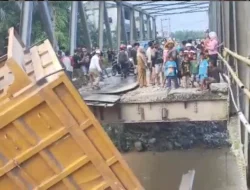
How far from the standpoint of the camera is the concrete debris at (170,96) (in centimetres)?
959

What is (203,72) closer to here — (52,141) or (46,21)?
(52,141)

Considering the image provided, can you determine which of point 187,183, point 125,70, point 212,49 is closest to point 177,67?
point 212,49

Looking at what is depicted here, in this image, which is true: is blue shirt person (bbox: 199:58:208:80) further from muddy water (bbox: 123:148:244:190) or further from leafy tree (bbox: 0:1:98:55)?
leafy tree (bbox: 0:1:98:55)

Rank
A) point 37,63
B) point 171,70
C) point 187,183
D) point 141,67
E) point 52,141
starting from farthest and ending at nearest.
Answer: point 141,67 → point 171,70 → point 187,183 → point 37,63 → point 52,141

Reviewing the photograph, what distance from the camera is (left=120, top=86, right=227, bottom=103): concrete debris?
9586 millimetres

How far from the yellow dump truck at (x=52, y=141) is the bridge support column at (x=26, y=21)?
1031 cm

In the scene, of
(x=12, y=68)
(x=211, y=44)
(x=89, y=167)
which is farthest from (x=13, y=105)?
(x=211, y=44)

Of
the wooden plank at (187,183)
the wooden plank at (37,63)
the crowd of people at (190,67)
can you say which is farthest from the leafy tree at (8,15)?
the wooden plank at (187,183)

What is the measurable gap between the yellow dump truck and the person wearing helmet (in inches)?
423

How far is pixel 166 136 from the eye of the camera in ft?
49.4

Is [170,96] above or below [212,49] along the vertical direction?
below

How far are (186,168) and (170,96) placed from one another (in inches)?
150

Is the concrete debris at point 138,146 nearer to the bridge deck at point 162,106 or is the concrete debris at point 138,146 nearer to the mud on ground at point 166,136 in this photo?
the mud on ground at point 166,136

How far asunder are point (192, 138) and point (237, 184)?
3952 millimetres
